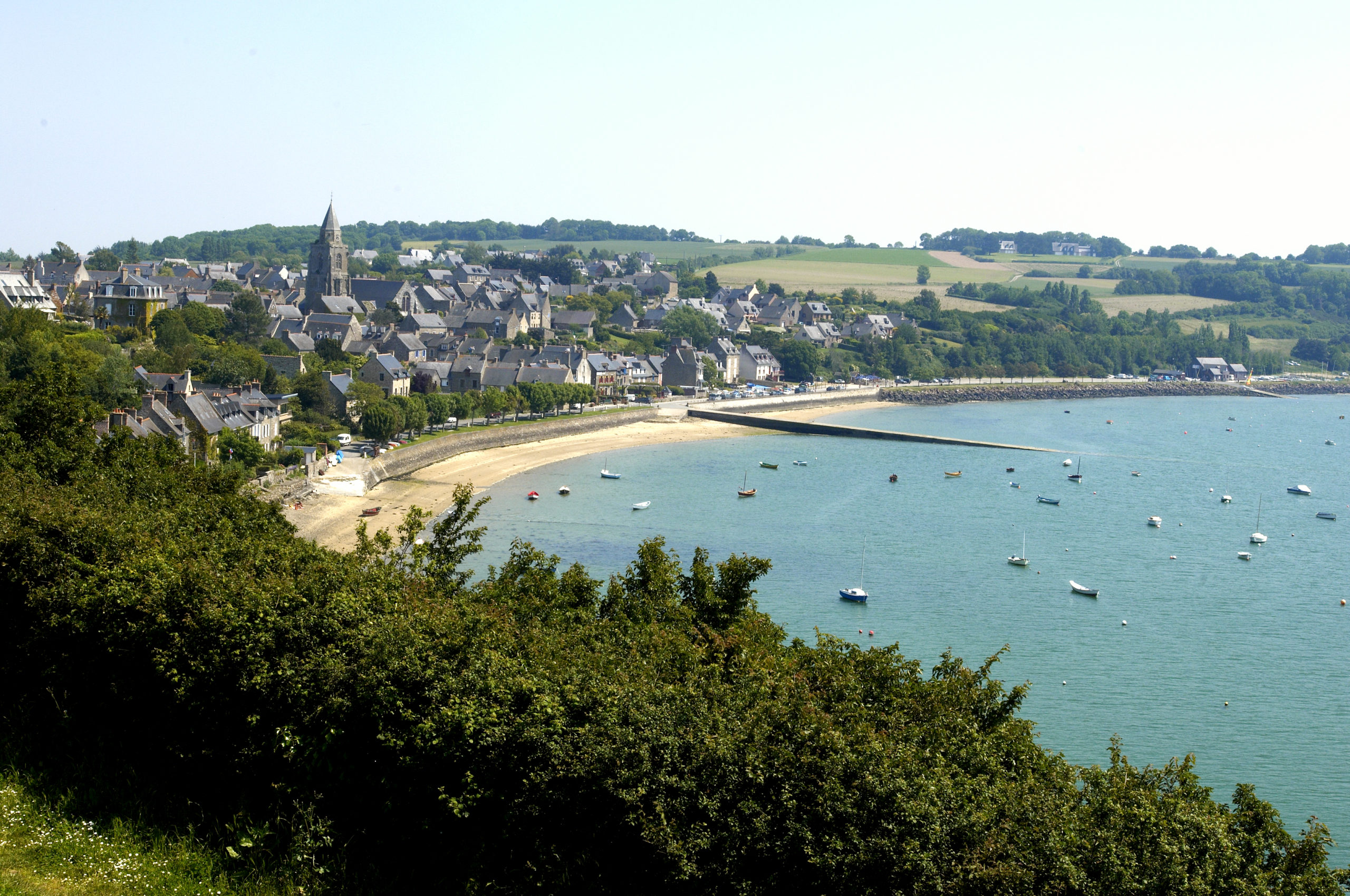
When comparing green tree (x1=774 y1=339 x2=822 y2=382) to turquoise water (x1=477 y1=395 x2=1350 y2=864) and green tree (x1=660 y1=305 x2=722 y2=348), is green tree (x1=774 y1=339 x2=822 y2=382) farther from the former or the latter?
turquoise water (x1=477 y1=395 x2=1350 y2=864)

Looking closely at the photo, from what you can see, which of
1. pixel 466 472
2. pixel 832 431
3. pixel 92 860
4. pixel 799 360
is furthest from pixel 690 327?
pixel 92 860

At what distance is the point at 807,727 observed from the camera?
9461mm

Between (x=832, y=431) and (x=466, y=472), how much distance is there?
25.2 metres

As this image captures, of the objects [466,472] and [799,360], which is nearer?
[466,472]

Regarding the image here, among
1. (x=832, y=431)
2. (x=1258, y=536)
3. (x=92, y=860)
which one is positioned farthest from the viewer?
(x=832, y=431)

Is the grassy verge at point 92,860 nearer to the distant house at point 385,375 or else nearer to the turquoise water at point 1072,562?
the turquoise water at point 1072,562

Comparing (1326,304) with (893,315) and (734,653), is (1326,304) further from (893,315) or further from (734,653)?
(734,653)

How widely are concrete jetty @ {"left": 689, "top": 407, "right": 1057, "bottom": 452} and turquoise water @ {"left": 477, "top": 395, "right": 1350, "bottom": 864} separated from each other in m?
1.43

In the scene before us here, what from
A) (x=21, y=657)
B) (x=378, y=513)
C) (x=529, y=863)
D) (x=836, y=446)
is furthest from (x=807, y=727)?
(x=836, y=446)

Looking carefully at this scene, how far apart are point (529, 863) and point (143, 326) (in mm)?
50850

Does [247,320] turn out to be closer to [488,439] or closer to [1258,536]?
[488,439]

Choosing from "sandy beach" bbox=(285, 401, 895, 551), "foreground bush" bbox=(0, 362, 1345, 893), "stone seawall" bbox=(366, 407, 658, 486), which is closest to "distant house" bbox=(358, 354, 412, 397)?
"stone seawall" bbox=(366, 407, 658, 486)

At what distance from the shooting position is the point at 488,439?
48562 millimetres

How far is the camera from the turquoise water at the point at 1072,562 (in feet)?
69.6
